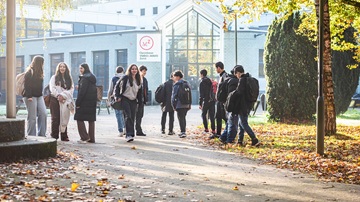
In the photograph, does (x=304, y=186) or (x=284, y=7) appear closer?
(x=304, y=186)

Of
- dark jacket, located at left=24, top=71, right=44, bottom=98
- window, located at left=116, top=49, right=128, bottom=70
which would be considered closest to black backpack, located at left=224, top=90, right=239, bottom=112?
dark jacket, located at left=24, top=71, right=44, bottom=98

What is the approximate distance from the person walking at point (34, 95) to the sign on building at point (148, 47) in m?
32.4

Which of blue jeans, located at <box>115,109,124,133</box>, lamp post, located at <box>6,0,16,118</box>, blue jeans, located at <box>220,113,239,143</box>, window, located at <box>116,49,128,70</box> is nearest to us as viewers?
lamp post, located at <box>6,0,16,118</box>

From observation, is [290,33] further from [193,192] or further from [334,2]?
[193,192]

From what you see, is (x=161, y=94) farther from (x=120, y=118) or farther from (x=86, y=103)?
(x=86, y=103)

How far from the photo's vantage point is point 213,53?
4700cm

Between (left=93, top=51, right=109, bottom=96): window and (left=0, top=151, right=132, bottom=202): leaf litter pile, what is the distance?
39.2m

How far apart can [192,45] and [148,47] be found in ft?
10.7

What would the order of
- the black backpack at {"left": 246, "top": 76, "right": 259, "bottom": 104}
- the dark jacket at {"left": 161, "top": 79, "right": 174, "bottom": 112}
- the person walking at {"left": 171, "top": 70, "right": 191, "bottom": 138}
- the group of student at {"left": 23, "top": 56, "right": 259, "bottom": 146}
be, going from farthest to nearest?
1. the dark jacket at {"left": 161, "top": 79, "right": 174, "bottom": 112}
2. the person walking at {"left": 171, "top": 70, "right": 191, "bottom": 138}
3. the group of student at {"left": 23, "top": 56, "right": 259, "bottom": 146}
4. the black backpack at {"left": 246, "top": 76, "right": 259, "bottom": 104}

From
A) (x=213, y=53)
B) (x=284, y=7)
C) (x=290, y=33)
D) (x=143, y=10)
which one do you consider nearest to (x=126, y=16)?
(x=143, y=10)

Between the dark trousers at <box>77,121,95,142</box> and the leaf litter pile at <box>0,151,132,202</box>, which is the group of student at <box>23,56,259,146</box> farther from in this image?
the leaf litter pile at <box>0,151,132,202</box>

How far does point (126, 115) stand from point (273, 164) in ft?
17.0

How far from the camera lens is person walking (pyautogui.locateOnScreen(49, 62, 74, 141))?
1544 centimetres

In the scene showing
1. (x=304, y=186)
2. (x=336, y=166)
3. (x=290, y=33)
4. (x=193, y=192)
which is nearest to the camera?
(x=193, y=192)
